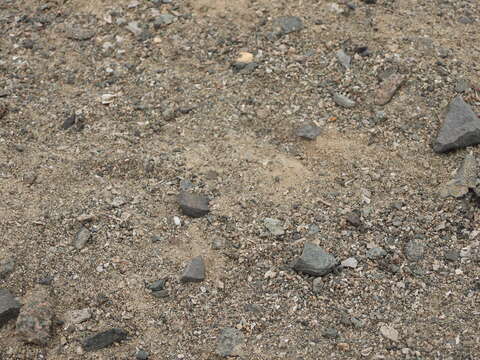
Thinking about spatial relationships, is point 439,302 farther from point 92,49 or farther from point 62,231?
point 92,49

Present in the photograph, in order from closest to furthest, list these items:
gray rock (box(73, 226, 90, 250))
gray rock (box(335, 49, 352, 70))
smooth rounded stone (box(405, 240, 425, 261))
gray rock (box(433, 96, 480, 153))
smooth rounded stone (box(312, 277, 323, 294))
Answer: smooth rounded stone (box(312, 277, 323, 294)) < smooth rounded stone (box(405, 240, 425, 261)) < gray rock (box(73, 226, 90, 250)) < gray rock (box(433, 96, 480, 153)) < gray rock (box(335, 49, 352, 70))

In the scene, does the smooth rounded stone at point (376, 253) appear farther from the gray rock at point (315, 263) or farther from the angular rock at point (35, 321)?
the angular rock at point (35, 321)

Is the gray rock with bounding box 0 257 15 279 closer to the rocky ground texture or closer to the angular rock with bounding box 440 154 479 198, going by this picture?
the rocky ground texture

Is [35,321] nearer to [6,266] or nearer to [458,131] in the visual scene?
[6,266]

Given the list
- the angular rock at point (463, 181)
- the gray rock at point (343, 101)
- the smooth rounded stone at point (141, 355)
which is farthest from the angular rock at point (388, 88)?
the smooth rounded stone at point (141, 355)

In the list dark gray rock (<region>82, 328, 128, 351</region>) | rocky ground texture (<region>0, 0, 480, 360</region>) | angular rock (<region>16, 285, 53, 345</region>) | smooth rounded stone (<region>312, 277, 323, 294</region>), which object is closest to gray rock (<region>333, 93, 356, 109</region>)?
rocky ground texture (<region>0, 0, 480, 360</region>)

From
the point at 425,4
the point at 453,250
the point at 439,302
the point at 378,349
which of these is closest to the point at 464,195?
the point at 453,250
